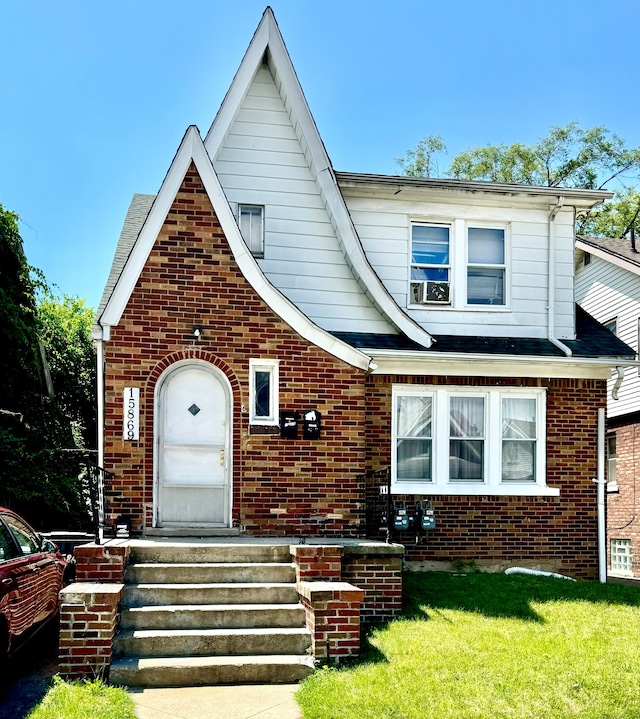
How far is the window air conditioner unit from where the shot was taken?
13.0 metres

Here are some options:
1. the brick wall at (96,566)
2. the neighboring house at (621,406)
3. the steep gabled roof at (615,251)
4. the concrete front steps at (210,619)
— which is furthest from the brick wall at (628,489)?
the brick wall at (96,566)

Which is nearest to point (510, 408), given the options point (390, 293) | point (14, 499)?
point (390, 293)

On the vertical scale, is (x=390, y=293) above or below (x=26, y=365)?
above

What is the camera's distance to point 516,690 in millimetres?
6469

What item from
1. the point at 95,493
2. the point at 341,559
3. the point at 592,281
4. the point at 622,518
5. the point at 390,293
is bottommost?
the point at 622,518

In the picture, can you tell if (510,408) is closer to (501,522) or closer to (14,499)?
(501,522)

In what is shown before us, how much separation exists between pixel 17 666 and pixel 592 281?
58.3 feet

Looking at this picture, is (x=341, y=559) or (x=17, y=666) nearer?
(x=17, y=666)

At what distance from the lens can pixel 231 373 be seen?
10.4 metres

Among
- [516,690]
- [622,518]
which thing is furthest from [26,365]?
[622,518]

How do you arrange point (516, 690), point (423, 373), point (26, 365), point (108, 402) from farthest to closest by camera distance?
point (26, 365) → point (423, 373) → point (108, 402) → point (516, 690)

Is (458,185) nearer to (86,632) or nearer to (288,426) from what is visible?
(288,426)

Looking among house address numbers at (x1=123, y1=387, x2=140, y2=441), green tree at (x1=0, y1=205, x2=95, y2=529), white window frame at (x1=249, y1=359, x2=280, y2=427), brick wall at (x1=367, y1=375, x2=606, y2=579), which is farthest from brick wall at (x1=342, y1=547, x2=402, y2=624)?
green tree at (x1=0, y1=205, x2=95, y2=529)

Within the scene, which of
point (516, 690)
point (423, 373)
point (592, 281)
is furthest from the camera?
point (592, 281)
